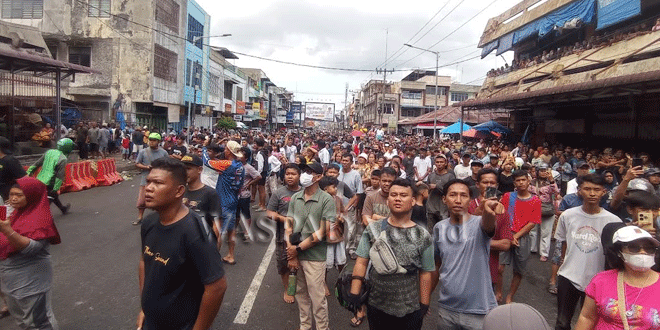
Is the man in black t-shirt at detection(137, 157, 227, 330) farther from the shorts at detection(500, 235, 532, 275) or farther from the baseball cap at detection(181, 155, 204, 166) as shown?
the shorts at detection(500, 235, 532, 275)

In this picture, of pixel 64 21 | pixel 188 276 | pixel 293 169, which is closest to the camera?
pixel 188 276

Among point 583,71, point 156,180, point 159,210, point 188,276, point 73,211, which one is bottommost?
point 73,211

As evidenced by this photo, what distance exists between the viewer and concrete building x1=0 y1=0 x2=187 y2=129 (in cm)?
2617

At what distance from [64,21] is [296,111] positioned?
87134 mm

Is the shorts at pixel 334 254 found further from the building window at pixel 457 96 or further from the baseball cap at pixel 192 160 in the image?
the building window at pixel 457 96

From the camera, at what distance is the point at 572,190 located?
23.0 ft

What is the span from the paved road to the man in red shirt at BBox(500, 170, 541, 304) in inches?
20.2

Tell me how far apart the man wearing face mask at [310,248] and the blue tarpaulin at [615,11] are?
48.8ft

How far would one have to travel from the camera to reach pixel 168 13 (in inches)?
1155

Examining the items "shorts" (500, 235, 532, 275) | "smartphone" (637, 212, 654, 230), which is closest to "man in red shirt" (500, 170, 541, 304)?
"shorts" (500, 235, 532, 275)

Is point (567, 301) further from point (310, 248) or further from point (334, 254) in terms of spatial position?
point (310, 248)

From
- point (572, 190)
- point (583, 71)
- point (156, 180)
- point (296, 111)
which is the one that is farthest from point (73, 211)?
point (296, 111)

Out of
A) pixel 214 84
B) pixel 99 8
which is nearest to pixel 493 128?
pixel 99 8

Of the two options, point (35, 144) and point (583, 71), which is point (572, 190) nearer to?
point (583, 71)
